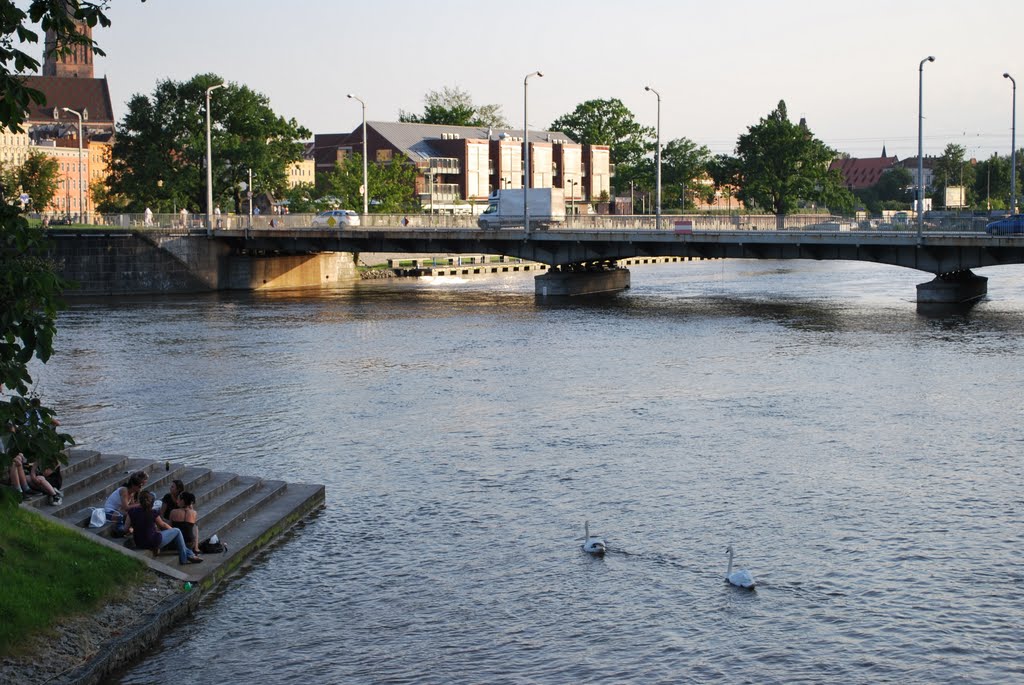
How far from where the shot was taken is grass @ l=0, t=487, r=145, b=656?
53.9ft

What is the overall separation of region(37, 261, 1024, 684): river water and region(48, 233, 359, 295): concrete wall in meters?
26.5

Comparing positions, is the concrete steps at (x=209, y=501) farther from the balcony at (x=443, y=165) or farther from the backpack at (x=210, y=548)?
the balcony at (x=443, y=165)

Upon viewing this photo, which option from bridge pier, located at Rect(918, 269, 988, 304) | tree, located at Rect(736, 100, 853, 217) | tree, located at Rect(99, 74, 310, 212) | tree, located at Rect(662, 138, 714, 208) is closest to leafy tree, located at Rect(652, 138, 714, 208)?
tree, located at Rect(662, 138, 714, 208)

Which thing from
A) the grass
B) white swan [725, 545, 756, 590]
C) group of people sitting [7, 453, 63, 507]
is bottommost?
white swan [725, 545, 756, 590]

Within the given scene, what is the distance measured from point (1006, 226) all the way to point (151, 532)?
55.3 m

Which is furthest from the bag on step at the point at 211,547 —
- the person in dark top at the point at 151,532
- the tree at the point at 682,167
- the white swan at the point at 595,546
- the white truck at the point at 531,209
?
the tree at the point at 682,167

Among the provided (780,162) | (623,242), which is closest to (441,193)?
(780,162)

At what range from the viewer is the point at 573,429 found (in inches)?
1316

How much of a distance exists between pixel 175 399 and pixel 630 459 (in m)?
15.5

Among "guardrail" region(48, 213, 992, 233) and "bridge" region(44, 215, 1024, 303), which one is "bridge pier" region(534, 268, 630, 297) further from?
"guardrail" region(48, 213, 992, 233)

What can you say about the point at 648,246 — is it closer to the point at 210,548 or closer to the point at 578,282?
the point at 578,282

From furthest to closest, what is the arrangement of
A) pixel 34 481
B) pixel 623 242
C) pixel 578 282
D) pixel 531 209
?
pixel 531 209, pixel 578 282, pixel 623 242, pixel 34 481

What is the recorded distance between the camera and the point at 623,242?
74.9m

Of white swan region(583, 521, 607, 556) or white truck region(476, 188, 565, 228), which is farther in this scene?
white truck region(476, 188, 565, 228)
